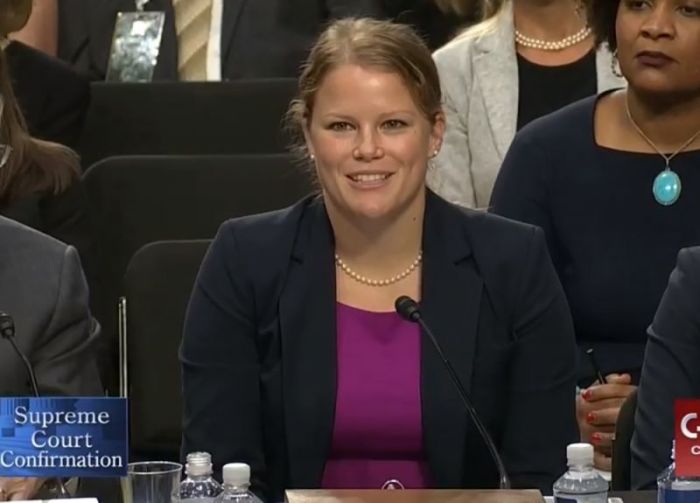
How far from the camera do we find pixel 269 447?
2633 mm

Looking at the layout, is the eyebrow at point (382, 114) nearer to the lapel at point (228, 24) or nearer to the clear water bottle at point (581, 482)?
the clear water bottle at point (581, 482)

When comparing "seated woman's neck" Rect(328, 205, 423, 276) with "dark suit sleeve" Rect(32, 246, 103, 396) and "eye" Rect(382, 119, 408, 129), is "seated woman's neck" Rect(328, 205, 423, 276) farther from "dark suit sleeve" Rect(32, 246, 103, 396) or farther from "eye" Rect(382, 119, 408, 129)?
"dark suit sleeve" Rect(32, 246, 103, 396)

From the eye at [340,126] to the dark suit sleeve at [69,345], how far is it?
0.45 m

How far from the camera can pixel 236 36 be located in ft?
14.6

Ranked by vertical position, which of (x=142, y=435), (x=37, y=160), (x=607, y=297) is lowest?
(x=142, y=435)

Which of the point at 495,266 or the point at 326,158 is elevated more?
the point at 326,158

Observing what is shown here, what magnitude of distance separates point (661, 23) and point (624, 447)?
0.89 metres

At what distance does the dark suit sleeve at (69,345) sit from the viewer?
2492 millimetres

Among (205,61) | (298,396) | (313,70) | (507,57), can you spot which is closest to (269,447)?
(298,396)

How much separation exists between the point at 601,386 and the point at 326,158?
29.4 inches

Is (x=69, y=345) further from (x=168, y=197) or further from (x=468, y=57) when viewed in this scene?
(x=468, y=57)

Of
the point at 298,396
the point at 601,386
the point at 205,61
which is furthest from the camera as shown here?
the point at 205,61

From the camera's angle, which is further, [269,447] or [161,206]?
[161,206]

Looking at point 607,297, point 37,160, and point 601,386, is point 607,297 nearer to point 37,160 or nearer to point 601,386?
point 601,386
